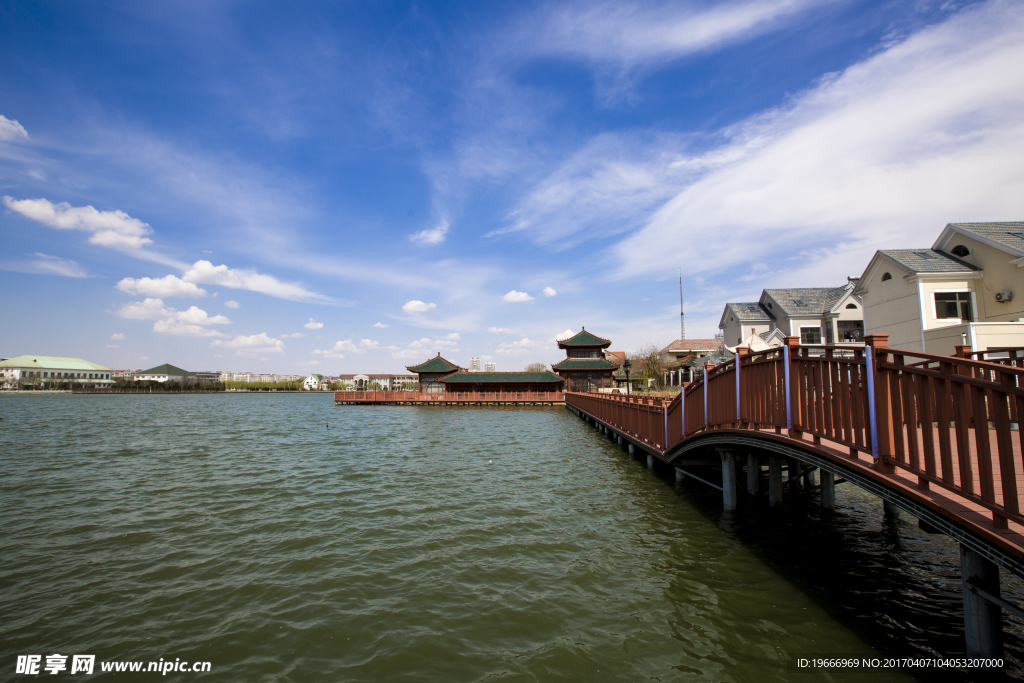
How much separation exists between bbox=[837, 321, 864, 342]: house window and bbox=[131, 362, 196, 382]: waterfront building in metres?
150

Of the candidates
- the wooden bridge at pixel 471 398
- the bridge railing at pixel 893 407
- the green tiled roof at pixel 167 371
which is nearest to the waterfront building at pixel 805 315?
the wooden bridge at pixel 471 398

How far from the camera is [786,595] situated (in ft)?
19.1

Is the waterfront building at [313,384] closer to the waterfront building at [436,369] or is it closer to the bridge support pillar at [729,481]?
the waterfront building at [436,369]

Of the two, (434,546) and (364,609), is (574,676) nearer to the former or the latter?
(364,609)

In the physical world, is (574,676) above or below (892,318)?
below

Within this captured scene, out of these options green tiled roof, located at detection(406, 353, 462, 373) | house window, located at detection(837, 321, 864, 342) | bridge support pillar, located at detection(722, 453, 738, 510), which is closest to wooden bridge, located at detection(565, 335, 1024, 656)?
bridge support pillar, located at detection(722, 453, 738, 510)

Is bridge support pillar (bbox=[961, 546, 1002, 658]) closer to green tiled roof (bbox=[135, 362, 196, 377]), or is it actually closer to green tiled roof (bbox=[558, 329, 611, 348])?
green tiled roof (bbox=[558, 329, 611, 348])

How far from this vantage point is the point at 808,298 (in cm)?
3366

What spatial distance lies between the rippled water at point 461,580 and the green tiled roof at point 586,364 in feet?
132

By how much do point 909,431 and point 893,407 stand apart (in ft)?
1.13

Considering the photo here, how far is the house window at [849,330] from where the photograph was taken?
2992 centimetres

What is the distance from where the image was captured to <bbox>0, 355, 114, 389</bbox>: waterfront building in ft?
367

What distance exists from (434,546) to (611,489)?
551cm

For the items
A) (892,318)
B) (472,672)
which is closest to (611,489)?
(472,672)
